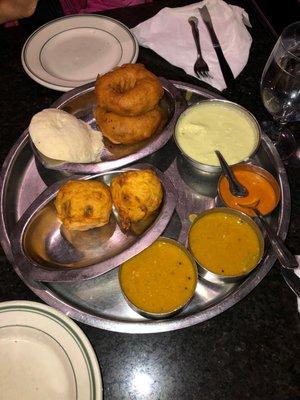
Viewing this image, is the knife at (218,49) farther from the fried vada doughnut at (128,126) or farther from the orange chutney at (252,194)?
the orange chutney at (252,194)

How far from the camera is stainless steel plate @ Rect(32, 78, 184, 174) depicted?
1.86m

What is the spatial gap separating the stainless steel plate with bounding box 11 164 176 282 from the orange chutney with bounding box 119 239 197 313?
0.21 ft

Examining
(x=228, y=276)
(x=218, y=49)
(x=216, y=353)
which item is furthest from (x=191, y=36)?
(x=216, y=353)

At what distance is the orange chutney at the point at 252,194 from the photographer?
1.83 metres

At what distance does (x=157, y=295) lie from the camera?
1548 millimetres

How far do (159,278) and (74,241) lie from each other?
17.5 inches

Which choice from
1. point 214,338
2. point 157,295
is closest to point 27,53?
point 157,295

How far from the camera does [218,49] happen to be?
2.46 m

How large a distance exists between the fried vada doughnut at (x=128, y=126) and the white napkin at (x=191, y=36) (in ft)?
1.89

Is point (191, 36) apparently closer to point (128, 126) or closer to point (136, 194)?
point (128, 126)

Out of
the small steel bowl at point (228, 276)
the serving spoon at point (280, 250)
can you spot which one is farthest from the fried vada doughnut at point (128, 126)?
the serving spoon at point (280, 250)

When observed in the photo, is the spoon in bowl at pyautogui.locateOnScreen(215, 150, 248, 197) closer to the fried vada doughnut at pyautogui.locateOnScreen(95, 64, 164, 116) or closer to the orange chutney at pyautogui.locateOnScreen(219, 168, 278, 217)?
the orange chutney at pyautogui.locateOnScreen(219, 168, 278, 217)

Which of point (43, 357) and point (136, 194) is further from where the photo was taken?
point (136, 194)

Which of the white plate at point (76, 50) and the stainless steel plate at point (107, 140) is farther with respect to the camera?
the white plate at point (76, 50)
